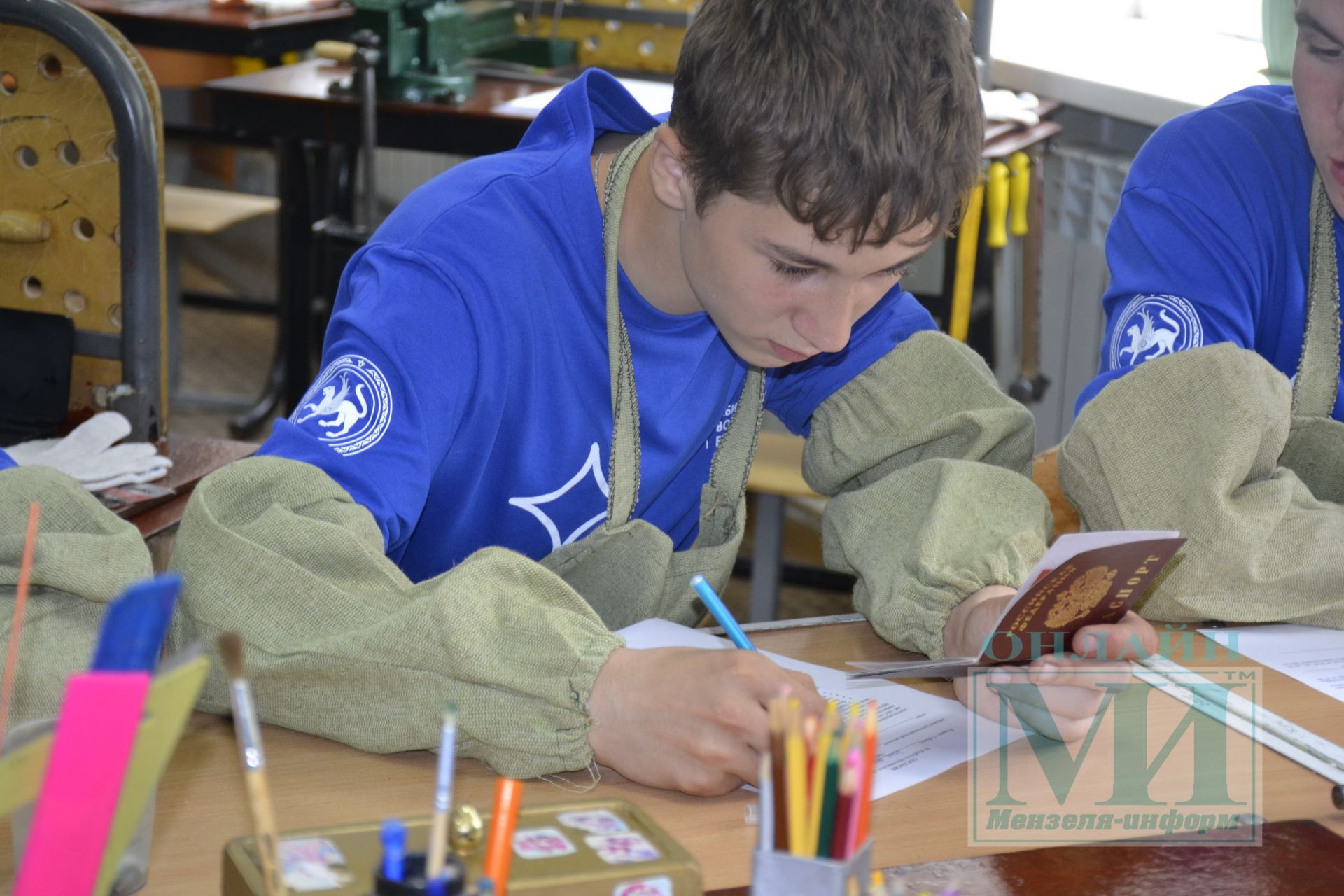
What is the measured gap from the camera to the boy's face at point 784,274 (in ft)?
3.41

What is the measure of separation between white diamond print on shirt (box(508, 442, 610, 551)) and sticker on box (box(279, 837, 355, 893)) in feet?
1.95

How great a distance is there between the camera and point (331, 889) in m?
0.62

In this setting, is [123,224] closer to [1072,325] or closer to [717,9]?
[717,9]

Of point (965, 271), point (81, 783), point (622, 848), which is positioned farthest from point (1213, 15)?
point (81, 783)

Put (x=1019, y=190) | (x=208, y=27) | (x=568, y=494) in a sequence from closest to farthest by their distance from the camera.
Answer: (x=568, y=494)
(x=1019, y=190)
(x=208, y=27)

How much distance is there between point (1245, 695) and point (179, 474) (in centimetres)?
92

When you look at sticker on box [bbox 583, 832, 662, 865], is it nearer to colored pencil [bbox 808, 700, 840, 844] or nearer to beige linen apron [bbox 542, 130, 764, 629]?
colored pencil [bbox 808, 700, 840, 844]

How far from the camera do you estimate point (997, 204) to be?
260 centimetres

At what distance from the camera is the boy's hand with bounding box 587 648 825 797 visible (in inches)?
34.1

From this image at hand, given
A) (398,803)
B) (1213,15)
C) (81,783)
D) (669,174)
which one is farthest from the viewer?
(1213,15)

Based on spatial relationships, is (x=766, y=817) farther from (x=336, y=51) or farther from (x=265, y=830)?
(x=336, y=51)

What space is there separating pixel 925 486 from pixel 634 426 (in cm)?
25

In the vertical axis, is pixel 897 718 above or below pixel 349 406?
below

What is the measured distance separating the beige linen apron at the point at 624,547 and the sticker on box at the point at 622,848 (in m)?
0.47
